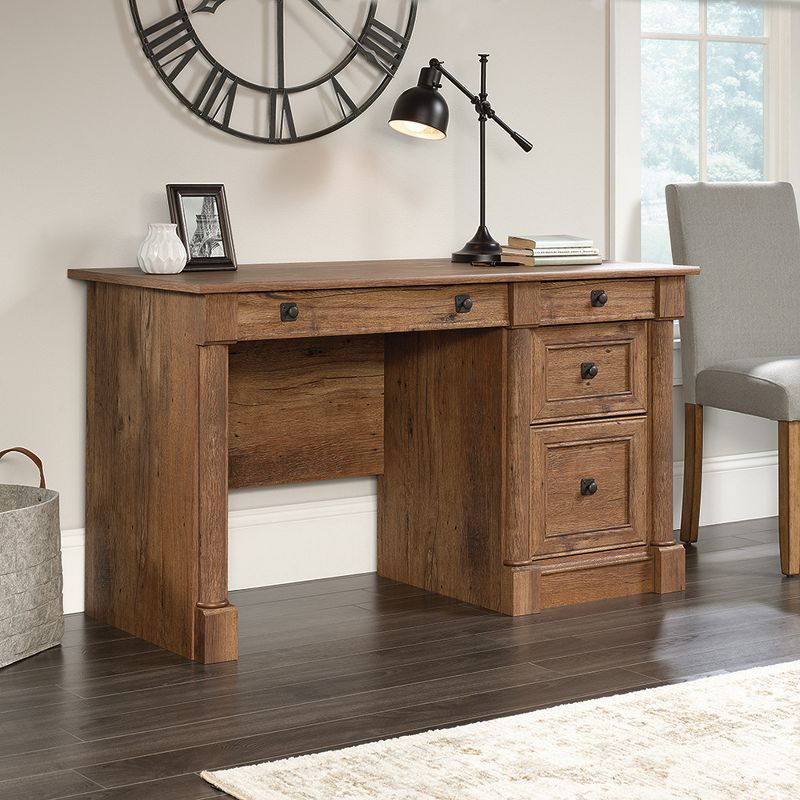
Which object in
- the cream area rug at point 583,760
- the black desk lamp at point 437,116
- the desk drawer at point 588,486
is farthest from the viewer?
the black desk lamp at point 437,116

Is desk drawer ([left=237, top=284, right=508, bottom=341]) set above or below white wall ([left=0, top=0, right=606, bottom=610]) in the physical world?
below

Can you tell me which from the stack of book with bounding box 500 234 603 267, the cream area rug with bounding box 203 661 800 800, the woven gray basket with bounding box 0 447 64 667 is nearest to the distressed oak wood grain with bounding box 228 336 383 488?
the stack of book with bounding box 500 234 603 267

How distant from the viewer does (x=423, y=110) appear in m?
3.38

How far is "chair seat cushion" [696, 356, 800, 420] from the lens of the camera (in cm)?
353

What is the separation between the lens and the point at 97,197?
326cm

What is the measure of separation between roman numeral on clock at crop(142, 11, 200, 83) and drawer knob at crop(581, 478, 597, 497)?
53.6 inches

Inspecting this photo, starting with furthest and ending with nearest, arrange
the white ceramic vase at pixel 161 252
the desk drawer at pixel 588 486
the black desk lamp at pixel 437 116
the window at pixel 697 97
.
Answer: the window at pixel 697 97 < the black desk lamp at pixel 437 116 < the desk drawer at pixel 588 486 < the white ceramic vase at pixel 161 252

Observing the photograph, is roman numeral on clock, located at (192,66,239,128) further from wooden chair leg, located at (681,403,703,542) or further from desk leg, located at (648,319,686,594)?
wooden chair leg, located at (681,403,703,542)

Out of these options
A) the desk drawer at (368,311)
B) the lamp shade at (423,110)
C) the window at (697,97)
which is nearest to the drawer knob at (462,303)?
the desk drawer at (368,311)

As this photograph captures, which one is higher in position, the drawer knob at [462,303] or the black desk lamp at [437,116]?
the black desk lamp at [437,116]

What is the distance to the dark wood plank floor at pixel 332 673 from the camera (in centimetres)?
236

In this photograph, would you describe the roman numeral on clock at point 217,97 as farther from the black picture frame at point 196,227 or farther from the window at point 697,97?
the window at point 697,97

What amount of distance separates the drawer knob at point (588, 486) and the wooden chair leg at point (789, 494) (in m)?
0.55

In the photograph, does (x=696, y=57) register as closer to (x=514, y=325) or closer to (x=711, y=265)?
(x=711, y=265)
